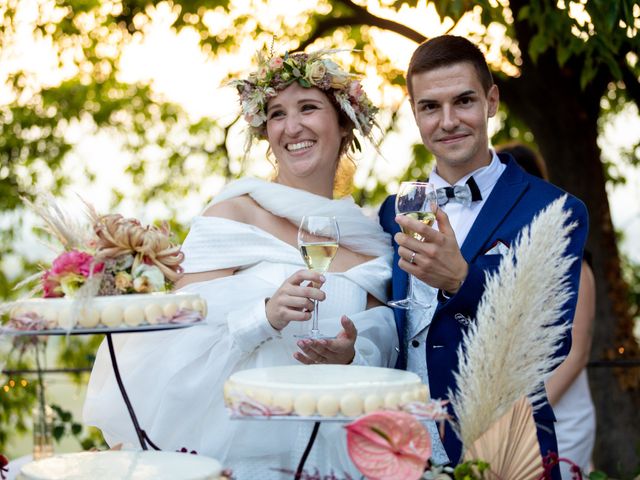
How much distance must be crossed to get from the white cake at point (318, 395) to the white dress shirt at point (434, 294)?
3.67 ft

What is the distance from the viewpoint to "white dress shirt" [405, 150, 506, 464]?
329cm

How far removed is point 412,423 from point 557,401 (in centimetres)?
291

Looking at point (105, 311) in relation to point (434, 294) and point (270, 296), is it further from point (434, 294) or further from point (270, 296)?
point (434, 294)

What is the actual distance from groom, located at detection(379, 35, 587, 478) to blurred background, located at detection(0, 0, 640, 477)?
1.35 ft

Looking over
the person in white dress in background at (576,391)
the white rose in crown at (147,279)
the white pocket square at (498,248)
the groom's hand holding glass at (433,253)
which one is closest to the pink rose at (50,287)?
the white rose in crown at (147,279)

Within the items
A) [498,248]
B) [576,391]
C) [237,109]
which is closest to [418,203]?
[498,248]

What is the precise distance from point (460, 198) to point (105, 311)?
5.60 feet

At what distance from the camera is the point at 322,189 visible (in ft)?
12.0

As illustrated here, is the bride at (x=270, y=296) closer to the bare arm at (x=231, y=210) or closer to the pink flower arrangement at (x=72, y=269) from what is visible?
the bare arm at (x=231, y=210)

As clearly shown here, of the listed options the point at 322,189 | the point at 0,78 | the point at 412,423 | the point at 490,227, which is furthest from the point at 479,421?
the point at 0,78

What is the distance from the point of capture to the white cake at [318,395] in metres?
1.94

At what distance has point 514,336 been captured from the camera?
180 centimetres

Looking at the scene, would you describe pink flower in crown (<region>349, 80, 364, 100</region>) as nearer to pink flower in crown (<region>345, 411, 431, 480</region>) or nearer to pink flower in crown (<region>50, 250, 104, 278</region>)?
pink flower in crown (<region>50, 250, 104, 278</region>)

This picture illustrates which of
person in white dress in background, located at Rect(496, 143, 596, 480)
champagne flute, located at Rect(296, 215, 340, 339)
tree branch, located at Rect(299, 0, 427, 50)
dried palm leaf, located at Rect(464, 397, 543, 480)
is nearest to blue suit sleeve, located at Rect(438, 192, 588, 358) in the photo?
champagne flute, located at Rect(296, 215, 340, 339)
